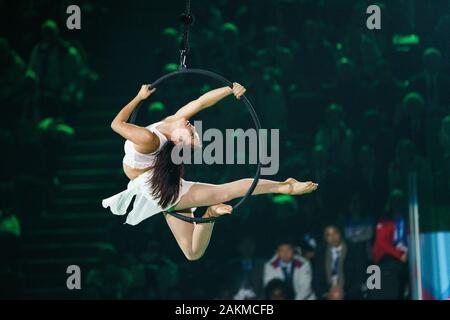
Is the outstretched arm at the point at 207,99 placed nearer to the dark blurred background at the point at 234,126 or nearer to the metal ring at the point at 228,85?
the metal ring at the point at 228,85

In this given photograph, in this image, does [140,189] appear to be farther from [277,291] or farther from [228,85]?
[277,291]

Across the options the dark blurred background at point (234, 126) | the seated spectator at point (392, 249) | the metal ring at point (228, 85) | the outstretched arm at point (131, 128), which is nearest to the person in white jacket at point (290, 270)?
the dark blurred background at point (234, 126)

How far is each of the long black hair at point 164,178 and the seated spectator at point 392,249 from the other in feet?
7.61

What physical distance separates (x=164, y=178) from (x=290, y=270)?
6.65ft

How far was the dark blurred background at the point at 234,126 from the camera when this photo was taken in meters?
7.93

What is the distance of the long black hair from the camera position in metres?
6.27

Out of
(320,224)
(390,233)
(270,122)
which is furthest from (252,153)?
(390,233)

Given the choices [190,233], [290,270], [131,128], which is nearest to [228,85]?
[131,128]

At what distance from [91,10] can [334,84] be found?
219 centimetres

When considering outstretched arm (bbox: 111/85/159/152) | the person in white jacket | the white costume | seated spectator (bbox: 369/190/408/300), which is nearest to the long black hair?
the white costume

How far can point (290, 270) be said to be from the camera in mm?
7906

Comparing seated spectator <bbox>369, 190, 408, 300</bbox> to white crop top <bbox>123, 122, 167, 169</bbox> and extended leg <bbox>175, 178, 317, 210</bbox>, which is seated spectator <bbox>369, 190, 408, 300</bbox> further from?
white crop top <bbox>123, 122, 167, 169</bbox>

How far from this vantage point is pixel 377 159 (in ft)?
26.6

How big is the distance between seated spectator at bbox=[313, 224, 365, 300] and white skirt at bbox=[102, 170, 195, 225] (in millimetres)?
1964
